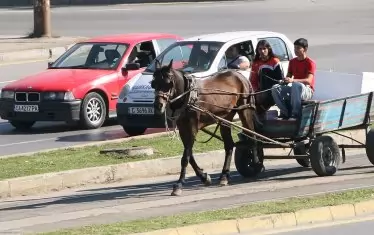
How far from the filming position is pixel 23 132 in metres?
20.8

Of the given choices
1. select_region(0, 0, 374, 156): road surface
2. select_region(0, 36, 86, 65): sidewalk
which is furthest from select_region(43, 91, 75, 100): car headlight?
select_region(0, 36, 86, 65): sidewalk

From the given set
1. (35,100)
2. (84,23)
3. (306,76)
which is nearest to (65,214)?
(306,76)

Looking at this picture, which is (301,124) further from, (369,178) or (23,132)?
(23,132)

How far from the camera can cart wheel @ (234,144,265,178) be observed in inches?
582

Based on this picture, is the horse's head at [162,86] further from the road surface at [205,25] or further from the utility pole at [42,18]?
the utility pole at [42,18]

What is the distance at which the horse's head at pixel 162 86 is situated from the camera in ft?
42.4

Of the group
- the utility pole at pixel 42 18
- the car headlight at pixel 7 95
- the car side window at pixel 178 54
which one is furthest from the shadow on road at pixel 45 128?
the utility pole at pixel 42 18

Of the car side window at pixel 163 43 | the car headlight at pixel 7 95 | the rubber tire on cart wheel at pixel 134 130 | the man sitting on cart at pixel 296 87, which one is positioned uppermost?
the man sitting on cart at pixel 296 87

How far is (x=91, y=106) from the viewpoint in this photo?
20625mm

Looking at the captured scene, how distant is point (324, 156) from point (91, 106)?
7.29 m

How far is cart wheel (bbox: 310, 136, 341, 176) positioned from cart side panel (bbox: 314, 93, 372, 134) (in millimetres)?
199

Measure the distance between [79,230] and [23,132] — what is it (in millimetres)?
10393

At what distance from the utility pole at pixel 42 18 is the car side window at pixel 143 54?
15348 millimetres

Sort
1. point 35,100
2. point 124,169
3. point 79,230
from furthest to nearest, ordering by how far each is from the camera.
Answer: point 35,100 < point 124,169 < point 79,230
